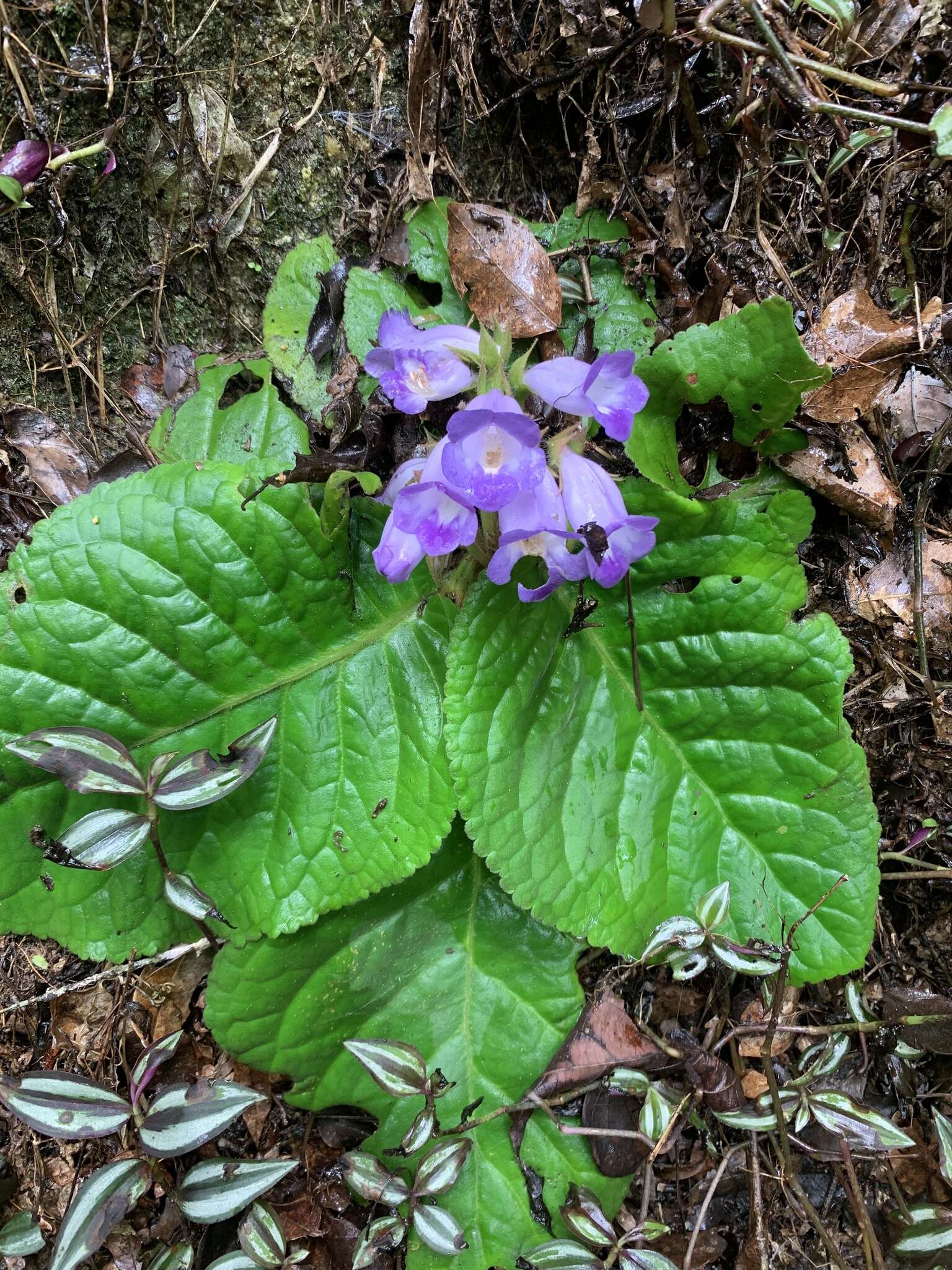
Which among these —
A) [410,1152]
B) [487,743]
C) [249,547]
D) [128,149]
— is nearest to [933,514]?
[487,743]

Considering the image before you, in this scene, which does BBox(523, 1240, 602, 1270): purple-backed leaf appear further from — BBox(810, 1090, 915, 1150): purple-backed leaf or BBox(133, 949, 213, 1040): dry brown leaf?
BBox(133, 949, 213, 1040): dry brown leaf

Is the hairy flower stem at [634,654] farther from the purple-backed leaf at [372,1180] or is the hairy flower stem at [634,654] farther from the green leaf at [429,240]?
the purple-backed leaf at [372,1180]

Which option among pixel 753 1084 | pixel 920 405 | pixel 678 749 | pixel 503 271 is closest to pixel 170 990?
pixel 678 749

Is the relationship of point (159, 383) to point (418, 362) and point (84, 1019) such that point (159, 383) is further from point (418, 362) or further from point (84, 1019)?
point (84, 1019)

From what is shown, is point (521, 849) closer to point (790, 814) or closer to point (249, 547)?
point (790, 814)

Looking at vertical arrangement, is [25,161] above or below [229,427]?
above

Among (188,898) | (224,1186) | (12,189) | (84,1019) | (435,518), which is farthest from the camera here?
(84,1019)
